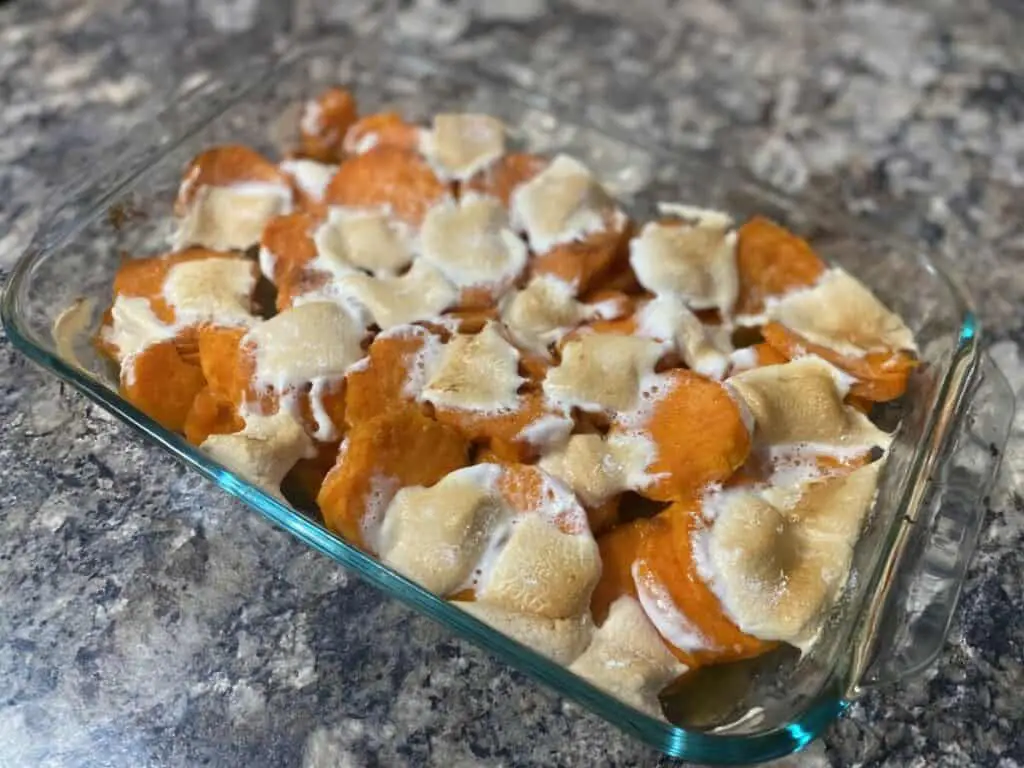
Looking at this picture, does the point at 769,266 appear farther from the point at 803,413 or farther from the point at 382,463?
the point at 382,463

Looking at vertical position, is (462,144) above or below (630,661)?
above

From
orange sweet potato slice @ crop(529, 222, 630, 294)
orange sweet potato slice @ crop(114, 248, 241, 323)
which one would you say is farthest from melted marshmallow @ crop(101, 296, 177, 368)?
orange sweet potato slice @ crop(529, 222, 630, 294)

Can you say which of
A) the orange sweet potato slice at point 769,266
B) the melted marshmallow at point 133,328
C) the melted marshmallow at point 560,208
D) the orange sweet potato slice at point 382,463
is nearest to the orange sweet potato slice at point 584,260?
the melted marshmallow at point 560,208

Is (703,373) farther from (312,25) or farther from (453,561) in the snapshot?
(312,25)

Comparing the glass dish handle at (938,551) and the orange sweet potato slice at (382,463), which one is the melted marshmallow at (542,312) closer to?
the orange sweet potato slice at (382,463)

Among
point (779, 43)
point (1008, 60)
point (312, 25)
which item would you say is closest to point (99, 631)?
point (312, 25)

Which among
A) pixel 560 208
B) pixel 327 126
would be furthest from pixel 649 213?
pixel 327 126

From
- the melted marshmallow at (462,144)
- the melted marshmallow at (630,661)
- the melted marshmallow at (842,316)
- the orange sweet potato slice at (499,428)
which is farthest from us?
the melted marshmallow at (462,144)
